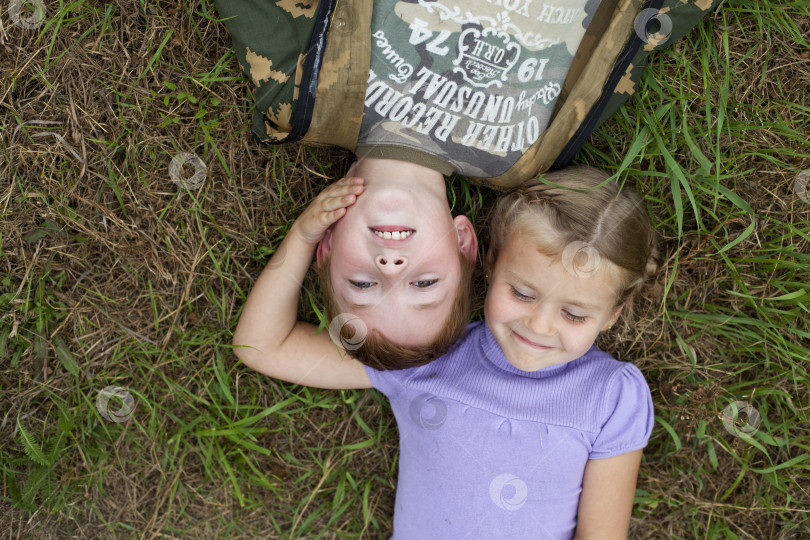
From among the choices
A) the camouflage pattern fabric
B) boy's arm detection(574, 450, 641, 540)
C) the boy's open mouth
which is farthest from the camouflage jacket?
boy's arm detection(574, 450, 641, 540)

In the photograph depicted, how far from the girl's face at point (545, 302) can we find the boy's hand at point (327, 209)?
1.97ft

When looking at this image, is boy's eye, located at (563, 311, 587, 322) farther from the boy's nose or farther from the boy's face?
the boy's nose

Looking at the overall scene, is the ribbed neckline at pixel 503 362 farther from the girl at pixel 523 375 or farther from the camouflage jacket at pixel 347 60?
the camouflage jacket at pixel 347 60

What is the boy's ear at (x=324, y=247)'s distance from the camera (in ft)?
6.80

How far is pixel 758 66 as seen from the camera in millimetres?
2293

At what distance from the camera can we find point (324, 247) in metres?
2.11

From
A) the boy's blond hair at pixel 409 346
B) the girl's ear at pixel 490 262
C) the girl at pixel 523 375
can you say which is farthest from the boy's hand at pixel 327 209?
the girl's ear at pixel 490 262

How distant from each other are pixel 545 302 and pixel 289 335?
1052 millimetres

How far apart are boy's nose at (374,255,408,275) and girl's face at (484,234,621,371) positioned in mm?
433

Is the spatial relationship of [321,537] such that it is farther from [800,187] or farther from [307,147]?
[800,187]

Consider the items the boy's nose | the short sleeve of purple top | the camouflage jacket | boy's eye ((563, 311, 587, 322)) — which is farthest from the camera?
the short sleeve of purple top

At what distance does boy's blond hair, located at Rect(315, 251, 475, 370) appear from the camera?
197 centimetres

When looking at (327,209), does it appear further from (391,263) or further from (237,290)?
(237,290)

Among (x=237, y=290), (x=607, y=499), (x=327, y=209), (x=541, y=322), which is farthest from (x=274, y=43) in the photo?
(x=607, y=499)
